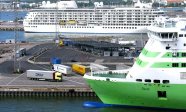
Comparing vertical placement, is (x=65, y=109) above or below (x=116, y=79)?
below

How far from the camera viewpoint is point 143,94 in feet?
135

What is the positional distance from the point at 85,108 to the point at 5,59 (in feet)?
92.4

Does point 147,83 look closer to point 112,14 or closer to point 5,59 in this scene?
point 5,59

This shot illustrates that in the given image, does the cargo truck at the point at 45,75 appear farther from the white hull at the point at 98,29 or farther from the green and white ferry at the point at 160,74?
the white hull at the point at 98,29

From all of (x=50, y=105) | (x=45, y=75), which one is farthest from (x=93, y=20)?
(x=50, y=105)

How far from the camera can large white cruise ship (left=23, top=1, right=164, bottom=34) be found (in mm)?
133000

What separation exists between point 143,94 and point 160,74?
212 centimetres

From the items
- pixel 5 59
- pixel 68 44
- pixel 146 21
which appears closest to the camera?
pixel 5 59

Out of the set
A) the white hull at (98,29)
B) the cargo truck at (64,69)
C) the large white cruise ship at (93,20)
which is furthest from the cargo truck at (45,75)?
the white hull at (98,29)

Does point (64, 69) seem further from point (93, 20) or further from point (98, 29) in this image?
point (93, 20)

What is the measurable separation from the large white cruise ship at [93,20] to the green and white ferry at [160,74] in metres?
87.9

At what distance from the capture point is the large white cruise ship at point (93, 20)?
133000mm

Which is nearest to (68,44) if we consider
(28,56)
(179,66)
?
(28,56)

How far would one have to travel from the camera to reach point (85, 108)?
147 feet
